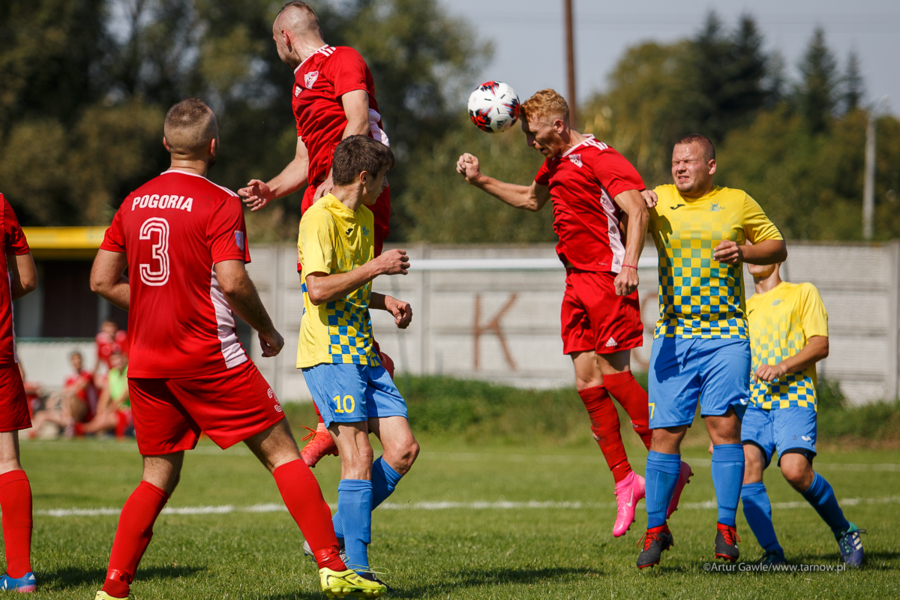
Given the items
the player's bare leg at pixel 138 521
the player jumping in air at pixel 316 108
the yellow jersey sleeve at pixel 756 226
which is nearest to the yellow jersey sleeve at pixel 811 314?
the yellow jersey sleeve at pixel 756 226

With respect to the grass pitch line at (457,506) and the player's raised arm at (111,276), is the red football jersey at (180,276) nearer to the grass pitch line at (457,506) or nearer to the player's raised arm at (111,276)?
the player's raised arm at (111,276)

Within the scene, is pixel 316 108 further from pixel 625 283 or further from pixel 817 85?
pixel 817 85

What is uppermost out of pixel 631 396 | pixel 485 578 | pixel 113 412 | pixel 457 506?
pixel 631 396

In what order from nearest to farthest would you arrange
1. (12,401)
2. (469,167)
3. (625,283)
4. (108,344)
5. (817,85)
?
1. (12,401)
2. (625,283)
3. (469,167)
4. (108,344)
5. (817,85)

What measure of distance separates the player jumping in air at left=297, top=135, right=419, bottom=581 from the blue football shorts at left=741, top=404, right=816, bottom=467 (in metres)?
2.71

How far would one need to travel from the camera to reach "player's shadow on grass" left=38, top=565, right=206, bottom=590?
4.98 meters

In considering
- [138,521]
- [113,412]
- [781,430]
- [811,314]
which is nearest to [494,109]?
[811,314]

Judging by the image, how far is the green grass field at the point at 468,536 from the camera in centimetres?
491

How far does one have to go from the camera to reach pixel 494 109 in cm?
580

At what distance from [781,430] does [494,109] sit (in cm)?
292

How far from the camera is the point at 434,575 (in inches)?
211

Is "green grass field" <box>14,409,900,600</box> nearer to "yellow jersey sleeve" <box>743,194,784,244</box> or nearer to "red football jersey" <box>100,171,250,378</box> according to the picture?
"red football jersey" <box>100,171,250,378</box>

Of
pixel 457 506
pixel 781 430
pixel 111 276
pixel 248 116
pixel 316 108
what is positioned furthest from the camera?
pixel 248 116

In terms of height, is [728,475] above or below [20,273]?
below
